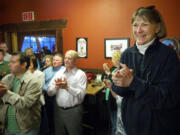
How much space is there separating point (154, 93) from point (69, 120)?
147 centimetres

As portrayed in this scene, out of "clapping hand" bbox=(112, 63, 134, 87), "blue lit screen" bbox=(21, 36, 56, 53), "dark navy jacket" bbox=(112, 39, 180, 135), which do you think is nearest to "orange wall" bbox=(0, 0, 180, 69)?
"blue lit screen" bbox=(21, 36, 56, 53)

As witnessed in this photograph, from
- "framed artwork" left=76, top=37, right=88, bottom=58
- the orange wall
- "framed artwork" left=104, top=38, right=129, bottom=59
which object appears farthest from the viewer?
"framed artwork" left=76, top=37, right=88, bottom=58

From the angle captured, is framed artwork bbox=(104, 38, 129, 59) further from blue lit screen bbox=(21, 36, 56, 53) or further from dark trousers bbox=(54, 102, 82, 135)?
blue lit screen bbox=(21, 36, 56, 53)

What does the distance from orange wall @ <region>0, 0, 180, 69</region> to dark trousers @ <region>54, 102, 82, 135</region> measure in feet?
5.99

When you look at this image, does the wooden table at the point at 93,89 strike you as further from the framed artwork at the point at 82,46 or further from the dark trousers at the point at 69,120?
the framed artwork at the point at 82,46

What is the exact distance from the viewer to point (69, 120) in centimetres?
194

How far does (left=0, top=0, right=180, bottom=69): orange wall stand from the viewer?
9.40 feet

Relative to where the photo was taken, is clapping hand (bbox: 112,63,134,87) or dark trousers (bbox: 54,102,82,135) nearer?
clapping hand (bbox: 112,63,134,87)

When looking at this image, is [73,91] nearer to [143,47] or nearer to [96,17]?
[143,47]

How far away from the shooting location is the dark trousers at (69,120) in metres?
1.93

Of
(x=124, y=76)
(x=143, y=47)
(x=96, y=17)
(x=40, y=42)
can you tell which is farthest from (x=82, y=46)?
(x=124, y=76)

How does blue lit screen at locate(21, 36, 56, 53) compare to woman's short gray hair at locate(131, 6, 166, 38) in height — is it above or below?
above

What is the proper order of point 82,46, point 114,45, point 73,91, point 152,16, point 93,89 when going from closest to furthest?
point 152,16 < point 73,91 < point 93,89 < point 114,45 < point 82,46

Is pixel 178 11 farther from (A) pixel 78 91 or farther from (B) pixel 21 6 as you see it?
(B) pixel 21 6
